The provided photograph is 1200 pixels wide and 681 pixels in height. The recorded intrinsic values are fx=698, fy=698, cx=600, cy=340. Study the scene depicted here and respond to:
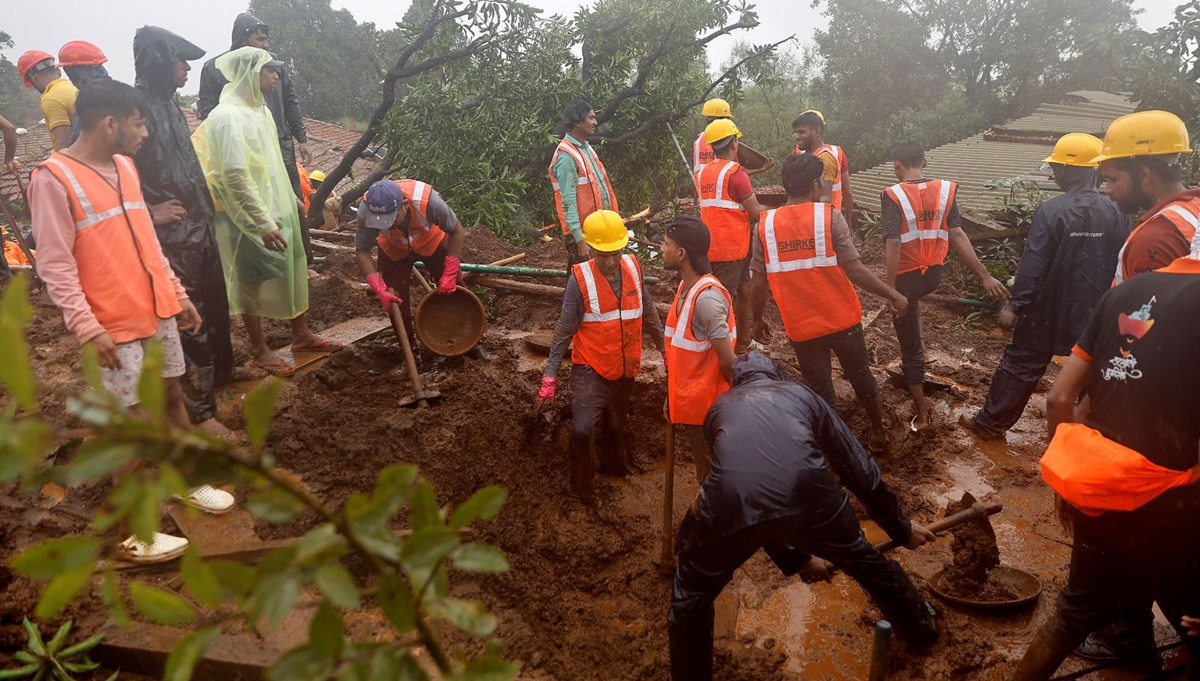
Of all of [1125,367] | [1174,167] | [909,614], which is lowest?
[909,614]

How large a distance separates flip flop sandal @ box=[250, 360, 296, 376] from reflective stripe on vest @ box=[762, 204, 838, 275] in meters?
3.38

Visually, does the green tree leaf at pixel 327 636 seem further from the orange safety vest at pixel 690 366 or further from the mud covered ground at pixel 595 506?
the orange safety vest at pixel 690 366

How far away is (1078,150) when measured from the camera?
432 centimetres

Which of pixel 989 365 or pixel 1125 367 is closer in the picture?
pixel 1125 367

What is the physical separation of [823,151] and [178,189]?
5116 millimetres

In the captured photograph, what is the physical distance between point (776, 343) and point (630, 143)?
18.4 ft

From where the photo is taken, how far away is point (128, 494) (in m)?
0.67

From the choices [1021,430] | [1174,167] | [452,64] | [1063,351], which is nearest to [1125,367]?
[1174,167]

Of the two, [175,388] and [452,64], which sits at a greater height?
[452,64]

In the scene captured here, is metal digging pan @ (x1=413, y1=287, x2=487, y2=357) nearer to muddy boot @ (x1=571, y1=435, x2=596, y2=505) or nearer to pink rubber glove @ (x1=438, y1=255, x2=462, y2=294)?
pink rubber glove @ (x1=438, y1=255, x2=462, y2=294)

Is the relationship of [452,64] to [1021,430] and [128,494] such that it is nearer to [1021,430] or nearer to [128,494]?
[1021,430]

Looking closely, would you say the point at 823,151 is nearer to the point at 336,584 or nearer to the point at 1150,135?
the point at 1150,135

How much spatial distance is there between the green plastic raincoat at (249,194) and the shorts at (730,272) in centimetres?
323

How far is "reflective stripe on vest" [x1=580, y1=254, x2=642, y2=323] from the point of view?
4.27 metres
